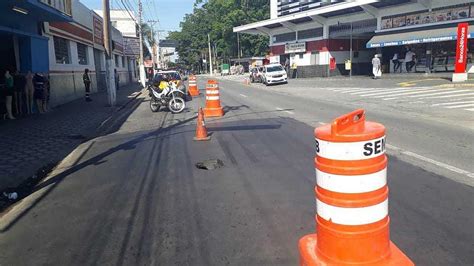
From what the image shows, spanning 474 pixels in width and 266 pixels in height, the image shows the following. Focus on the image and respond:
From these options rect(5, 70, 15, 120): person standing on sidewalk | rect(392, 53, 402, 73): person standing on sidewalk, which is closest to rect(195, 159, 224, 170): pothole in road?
rect(5, 70, 15, 120): person standing on sidewalk

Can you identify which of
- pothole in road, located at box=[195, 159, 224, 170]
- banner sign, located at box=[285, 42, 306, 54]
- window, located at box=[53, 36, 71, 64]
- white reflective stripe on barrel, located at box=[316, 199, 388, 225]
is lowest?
pothole in road, located at box=[195, 159, 224, 170]

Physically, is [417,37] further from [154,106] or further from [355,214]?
[355,214]

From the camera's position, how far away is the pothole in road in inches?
292

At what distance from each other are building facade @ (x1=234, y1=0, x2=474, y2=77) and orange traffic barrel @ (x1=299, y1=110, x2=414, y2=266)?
29.3m

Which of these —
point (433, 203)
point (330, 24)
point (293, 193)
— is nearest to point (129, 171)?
point (293, 193)

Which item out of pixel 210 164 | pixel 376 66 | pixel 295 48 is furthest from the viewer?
pixel 295 48

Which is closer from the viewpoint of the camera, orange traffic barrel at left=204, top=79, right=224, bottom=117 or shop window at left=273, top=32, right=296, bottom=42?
orange traffic barrel at left=204, top=79, right=224, bottom=117

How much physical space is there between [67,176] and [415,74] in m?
30.2

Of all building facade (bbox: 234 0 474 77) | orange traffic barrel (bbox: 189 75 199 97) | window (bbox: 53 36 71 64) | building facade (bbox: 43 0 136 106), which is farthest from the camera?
building facade (bbox: 234 0 474 77)

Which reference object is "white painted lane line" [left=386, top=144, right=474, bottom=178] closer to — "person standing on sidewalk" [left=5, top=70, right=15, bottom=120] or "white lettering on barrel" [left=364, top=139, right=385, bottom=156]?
"white lettering on barrel" [left=364, top=139, right=385, bottom=156]

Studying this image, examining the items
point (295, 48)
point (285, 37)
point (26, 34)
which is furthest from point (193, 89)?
point (285, 37)

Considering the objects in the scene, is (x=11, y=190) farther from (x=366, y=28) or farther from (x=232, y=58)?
(x=232, y=58)

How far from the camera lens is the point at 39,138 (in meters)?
11.2

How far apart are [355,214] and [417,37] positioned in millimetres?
32038
